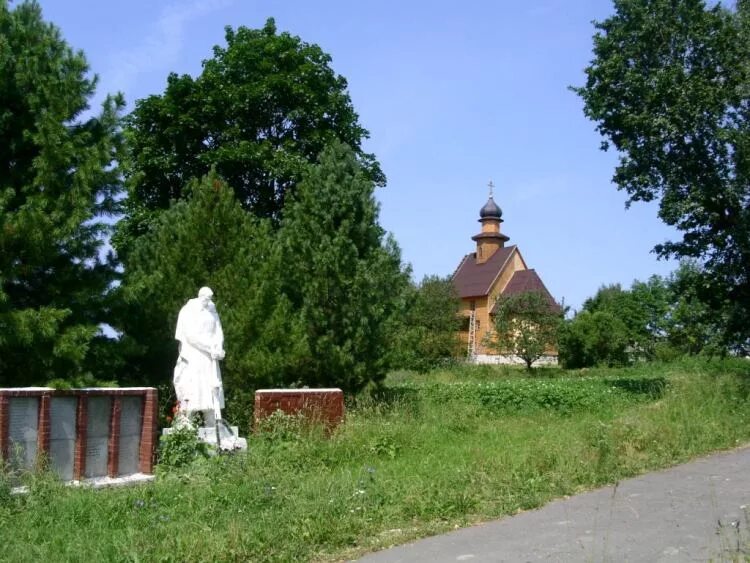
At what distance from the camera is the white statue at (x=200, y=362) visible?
1123 cm

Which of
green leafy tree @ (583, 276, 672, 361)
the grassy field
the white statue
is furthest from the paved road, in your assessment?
green leafy tree @ (583, 276, 672, 361)

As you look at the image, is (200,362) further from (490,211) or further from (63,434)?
(490,211)

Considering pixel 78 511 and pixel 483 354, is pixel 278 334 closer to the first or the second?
pixel 78 511

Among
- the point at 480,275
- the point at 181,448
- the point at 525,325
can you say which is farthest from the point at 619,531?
the point at 480,275

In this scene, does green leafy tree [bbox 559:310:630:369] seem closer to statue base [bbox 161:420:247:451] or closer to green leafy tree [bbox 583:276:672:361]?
green leafy tree [bbox 583:276:672:361]

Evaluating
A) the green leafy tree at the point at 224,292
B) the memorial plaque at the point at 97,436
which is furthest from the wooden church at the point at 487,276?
the memorial plaque at the point at 97,436

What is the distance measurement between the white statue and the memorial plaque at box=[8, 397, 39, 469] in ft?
8.21

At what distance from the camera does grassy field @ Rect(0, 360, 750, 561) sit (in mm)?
6242

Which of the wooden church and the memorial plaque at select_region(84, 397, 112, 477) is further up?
the wooden church

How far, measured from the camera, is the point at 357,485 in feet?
26.1

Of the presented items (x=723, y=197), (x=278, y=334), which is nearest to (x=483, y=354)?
(x=723, y=197)

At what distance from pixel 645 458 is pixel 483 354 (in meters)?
47.0

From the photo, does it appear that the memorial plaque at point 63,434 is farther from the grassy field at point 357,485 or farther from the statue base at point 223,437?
the statue base at point 223,437

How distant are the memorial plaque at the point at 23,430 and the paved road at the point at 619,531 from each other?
4.60 metres
